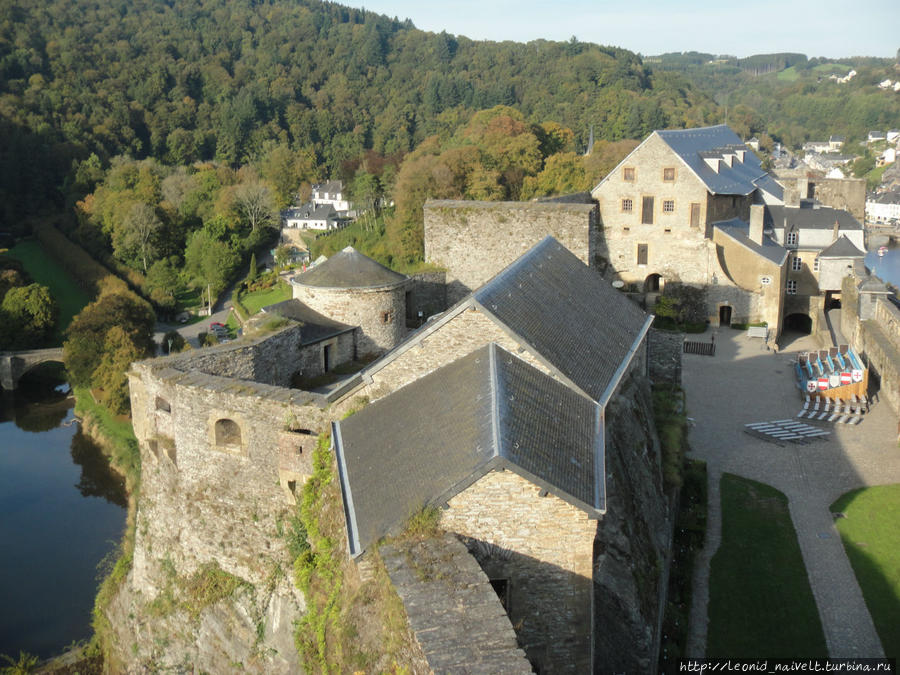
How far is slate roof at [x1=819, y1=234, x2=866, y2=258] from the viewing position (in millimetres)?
35875

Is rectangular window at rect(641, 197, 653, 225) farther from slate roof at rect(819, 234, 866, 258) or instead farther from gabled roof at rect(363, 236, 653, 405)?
gabled roof at rect(363, 236, 653, 405)

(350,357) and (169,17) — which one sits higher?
(169,17)

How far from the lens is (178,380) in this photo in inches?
543

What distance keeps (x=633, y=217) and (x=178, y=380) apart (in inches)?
968

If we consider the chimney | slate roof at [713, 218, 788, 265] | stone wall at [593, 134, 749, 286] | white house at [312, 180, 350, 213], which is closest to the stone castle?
stone wall at [593, 134, 749, 286]

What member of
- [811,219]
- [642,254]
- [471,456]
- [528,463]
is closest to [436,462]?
[471,456]

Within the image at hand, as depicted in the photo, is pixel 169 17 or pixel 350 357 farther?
pixel 169 17

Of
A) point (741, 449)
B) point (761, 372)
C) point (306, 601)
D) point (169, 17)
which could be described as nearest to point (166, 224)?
point (761, 372)

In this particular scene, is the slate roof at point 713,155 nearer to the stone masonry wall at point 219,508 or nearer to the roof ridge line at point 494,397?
the roof ridge line at point 494,397

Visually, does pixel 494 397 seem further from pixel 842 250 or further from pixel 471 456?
pixel 842 250

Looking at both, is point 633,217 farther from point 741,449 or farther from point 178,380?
point 178,380

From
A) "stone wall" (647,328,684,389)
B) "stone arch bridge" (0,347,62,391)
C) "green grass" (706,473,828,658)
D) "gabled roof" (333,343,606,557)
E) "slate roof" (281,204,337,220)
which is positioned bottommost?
"stone arch bridge" (0,347,62,391)

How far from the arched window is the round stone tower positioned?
20.7ft

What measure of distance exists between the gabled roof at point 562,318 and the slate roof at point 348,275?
4209mm
